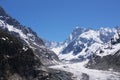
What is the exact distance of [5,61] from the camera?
182750mm

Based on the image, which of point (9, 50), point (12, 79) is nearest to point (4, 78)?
point (12, 79)

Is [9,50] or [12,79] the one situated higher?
[9,50]

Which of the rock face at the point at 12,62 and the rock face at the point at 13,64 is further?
the rock face at the point at 13,64

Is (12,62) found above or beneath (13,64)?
above

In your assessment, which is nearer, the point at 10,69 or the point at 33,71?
the point at 10,69

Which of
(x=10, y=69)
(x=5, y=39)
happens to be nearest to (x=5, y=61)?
(x=10, y=69)

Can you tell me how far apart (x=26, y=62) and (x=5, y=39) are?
50.1 feet

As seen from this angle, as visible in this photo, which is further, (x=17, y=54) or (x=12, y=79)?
(x=17, y=54)

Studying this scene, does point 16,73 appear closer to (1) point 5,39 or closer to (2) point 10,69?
(2) point 10,69

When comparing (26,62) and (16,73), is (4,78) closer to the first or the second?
(16,73)

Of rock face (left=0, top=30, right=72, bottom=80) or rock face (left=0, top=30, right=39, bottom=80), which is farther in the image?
rock face (left=0, top=30, right=72, bottom=80)

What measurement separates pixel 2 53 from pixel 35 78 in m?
21.2

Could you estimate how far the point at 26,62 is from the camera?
199 m

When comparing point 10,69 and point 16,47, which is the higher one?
point 16,47
